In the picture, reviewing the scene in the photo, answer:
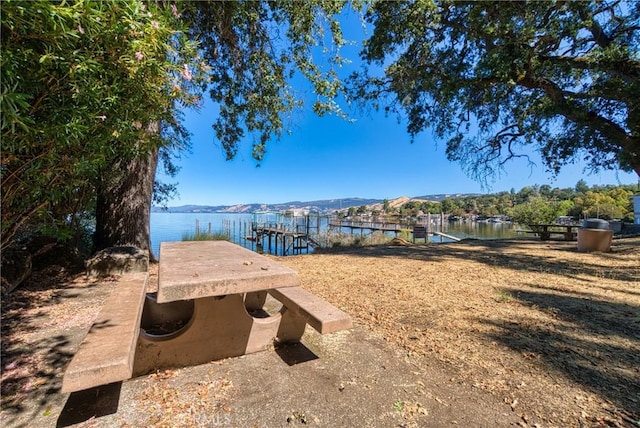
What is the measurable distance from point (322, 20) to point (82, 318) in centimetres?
520

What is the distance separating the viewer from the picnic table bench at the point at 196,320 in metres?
1.23

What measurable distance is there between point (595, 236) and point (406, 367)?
7.18 meters

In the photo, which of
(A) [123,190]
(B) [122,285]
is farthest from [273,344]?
(A) [123,190]

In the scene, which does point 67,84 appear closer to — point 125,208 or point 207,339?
point 207,339

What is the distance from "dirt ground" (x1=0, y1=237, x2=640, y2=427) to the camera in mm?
1465

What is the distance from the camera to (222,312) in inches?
77.4

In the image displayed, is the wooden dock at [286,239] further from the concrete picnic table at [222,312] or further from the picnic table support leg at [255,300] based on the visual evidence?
the concrete picnic table at [222,312]

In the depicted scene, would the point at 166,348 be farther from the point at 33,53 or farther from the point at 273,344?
the point at 33,53

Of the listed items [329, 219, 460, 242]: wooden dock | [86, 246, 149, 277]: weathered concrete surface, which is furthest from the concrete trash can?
[329, 219, 460, 242]: wooden dock

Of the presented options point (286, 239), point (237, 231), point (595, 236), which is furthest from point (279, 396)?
point (237, 231)

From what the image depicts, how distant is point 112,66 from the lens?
4.42 feet

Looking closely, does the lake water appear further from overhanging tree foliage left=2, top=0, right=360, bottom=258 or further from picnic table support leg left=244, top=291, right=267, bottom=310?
overhanging tree foliage left=2, top=0, right=360, bottom=258

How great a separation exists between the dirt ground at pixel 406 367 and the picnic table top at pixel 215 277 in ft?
1.90

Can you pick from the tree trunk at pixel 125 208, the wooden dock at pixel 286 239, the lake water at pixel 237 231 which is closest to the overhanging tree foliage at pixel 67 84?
the tree trunk at pixel 125 208
